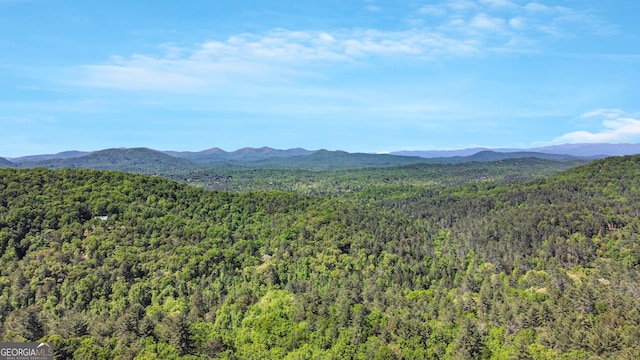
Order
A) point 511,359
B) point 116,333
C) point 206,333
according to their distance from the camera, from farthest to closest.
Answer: point 206,333
point 116,333
point 511,359

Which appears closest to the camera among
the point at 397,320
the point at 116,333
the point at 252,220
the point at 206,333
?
the point at 116,333

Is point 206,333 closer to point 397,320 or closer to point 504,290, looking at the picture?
point 397,320

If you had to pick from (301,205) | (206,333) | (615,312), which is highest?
(301,205)

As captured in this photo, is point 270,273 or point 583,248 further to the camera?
point 583,248

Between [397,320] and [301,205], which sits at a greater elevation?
[301,205]

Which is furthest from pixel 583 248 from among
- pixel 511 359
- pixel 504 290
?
pixel 511 359

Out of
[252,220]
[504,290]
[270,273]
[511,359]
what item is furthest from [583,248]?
[252,220]
